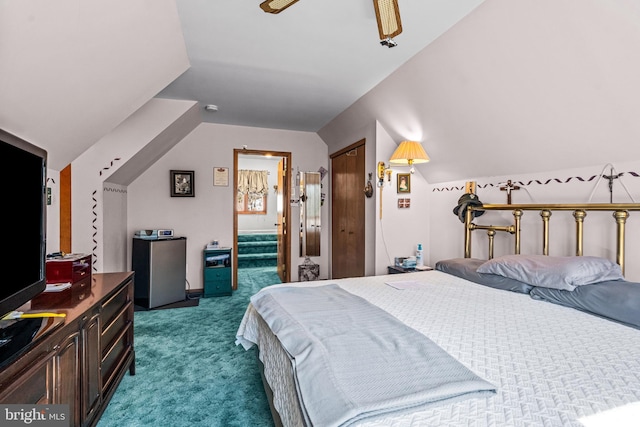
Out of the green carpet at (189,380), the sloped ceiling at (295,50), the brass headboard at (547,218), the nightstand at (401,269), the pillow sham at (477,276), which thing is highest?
the sloped ceiling at (295,50)

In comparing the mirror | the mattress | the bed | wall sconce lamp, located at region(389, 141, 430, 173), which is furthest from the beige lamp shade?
the mirror

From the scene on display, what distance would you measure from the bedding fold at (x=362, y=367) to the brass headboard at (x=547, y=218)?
1.50 metres

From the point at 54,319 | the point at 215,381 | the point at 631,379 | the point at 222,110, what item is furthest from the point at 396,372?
the point at 222,110

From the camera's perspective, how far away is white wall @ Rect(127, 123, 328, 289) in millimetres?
4246

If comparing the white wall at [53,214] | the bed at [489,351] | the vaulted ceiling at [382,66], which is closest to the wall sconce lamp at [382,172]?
the vaulted ceiling at [382,66]

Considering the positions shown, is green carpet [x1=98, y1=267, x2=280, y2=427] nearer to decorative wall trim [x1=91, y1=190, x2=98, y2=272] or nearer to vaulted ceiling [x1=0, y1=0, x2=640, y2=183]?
decorative wall trim [x1=91, y1=190, x2=98, y2=272]

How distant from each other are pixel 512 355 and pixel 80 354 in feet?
5.79

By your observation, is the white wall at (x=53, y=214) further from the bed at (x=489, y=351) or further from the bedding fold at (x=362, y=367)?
the bedding fold at (x=362, y=367)

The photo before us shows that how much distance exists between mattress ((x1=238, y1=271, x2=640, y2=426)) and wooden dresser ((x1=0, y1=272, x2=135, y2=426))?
0.74 metres

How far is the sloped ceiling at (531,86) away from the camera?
1.61 m

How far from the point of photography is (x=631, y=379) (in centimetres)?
102

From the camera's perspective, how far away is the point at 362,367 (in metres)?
1.04

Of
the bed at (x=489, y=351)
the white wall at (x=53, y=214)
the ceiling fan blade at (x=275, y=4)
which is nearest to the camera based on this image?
the bed at (x=489, y=351)

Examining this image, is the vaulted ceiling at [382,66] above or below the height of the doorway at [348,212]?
above
